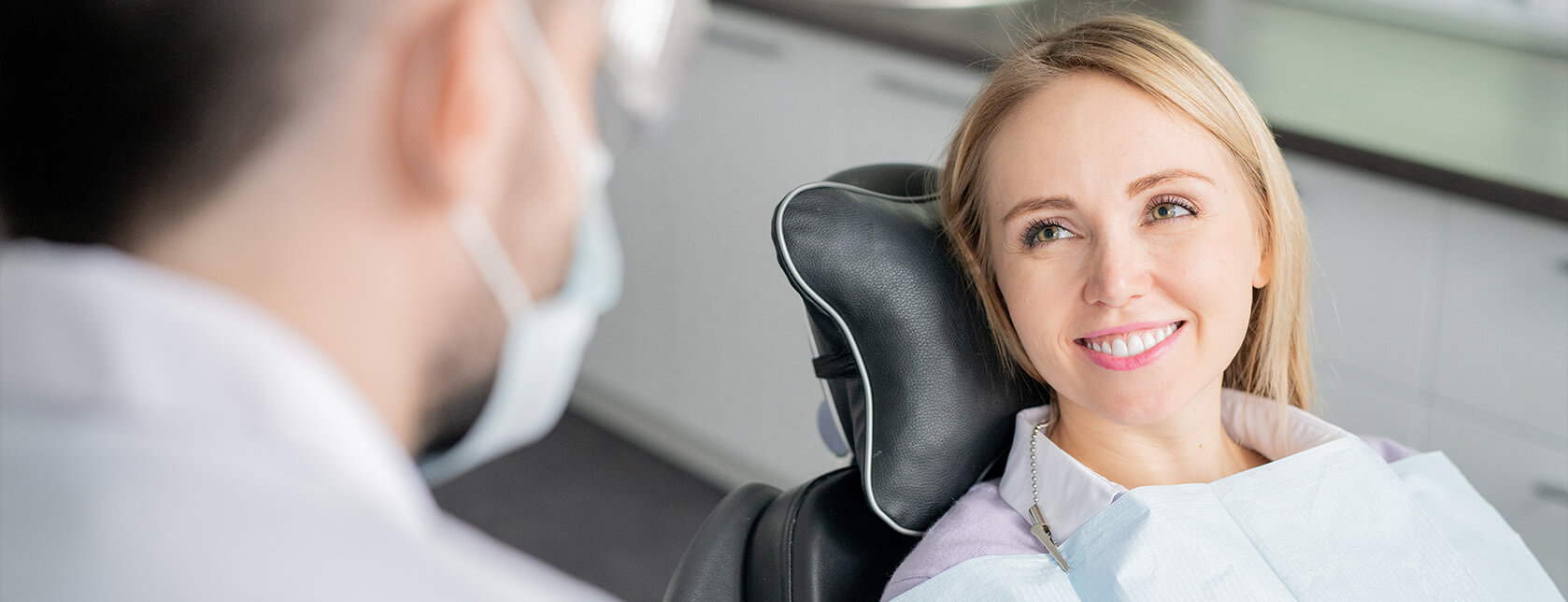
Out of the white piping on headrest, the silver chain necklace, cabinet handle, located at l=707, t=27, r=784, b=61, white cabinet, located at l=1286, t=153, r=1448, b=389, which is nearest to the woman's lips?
the silver chain necklace

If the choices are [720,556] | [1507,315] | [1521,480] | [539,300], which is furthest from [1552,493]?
[539,300]

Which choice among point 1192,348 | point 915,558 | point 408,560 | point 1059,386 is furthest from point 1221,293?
point 408,560

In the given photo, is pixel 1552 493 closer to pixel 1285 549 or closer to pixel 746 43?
pixel 1285 549

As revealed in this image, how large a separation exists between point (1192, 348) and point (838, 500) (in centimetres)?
36

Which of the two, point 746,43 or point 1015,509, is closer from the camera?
point 1015,509

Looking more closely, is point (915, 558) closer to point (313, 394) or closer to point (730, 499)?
point (730, 499)

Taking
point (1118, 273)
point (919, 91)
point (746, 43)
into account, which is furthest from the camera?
point (746, 43)

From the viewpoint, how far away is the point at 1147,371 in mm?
1113

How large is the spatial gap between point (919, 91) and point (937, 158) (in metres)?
0.48

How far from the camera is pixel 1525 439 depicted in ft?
5.18

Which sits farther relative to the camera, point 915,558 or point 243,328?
point 915,558

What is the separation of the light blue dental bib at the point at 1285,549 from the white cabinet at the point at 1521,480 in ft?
1.49

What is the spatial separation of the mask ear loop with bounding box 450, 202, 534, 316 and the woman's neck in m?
0.80

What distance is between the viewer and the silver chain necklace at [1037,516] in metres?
1.10
